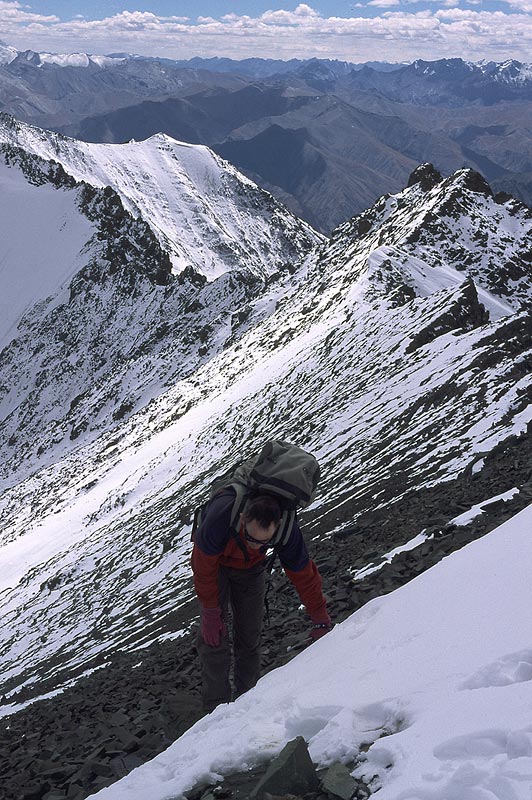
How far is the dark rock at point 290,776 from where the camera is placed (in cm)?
420

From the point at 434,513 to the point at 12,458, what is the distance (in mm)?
70763

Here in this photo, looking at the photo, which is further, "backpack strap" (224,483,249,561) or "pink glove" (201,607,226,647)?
"pink glove" (201,607,226,647)

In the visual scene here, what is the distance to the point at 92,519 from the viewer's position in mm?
34250

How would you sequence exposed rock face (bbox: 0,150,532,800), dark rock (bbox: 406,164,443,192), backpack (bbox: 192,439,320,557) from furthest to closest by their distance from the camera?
dark rock (bbox: 406,164,443,192)
exposed rock face (bbox: 0,150,532,800)
backpack (bbox: 192,439,320,557)

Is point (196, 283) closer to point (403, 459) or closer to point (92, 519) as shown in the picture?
point (92, 519)

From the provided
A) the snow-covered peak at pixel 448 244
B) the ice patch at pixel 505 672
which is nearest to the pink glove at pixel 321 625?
the ice patch at pixel 505 672

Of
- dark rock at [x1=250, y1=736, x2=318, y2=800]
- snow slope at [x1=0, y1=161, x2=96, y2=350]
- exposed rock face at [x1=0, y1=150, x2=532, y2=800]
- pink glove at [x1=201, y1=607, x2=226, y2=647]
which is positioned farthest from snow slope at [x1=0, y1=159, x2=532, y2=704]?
snow slope at [x1=0, y1=161, x2=96, y2=350]

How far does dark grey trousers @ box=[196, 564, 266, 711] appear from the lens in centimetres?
693

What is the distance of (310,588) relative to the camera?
691 cm

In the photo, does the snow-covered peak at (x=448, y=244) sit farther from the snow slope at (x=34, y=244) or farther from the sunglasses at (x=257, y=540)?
the snow slope at (x=34, y=244)

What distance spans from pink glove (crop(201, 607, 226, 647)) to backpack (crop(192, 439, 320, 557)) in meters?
1.01

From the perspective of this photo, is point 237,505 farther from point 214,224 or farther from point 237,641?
point 214,224

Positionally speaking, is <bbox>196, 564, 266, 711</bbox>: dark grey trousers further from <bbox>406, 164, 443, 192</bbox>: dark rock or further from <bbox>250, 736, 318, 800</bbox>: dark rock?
<bbox>406, 164, 443, 192</bbox>: dark rock

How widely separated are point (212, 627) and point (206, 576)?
0.75m
